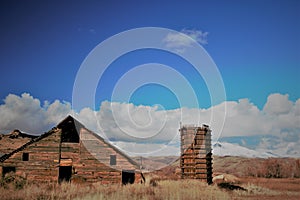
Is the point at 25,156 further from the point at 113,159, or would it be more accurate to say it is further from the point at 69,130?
the point at 113,159

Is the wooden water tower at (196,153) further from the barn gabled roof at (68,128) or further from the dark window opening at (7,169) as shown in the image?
the dark window opening at (7,169)

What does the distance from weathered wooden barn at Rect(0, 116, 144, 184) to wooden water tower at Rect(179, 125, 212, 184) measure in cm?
510

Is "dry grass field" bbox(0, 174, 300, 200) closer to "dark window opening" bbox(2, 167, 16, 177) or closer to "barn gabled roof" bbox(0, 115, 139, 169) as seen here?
"dark window opening" bbox(2, 167, 16, 177)

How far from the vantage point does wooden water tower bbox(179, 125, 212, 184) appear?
29.6 meters

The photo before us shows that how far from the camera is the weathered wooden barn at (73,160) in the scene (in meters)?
26.5

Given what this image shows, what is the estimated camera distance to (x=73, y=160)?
88.8ft

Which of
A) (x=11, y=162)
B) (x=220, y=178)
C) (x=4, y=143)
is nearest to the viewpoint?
(x=11, y=162)

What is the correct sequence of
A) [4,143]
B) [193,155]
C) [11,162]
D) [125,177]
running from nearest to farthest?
1. [11,162]
2. [125,177]
3. [193,155]
4. [4,143]

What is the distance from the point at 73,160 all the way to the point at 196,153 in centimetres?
1082

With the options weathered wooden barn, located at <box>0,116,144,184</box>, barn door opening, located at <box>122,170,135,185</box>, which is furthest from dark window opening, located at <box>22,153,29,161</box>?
barn door opening, located at <box>122,170,135,185</box>

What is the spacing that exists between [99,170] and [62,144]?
3.77 m

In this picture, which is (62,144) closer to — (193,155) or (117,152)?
(117,152)

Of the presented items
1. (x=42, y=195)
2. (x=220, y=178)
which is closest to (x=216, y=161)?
(x=220, y=178)

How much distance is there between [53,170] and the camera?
87.8ft
